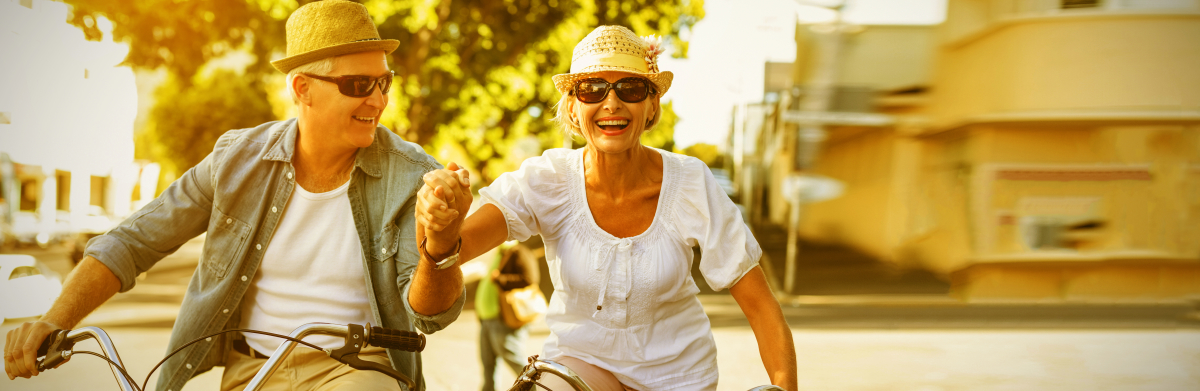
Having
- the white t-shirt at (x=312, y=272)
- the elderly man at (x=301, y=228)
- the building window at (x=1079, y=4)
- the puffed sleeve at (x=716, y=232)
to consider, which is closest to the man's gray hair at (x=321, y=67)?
the elderly man at (x=301, y=228)

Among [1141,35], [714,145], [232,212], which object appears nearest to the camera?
[232,212]

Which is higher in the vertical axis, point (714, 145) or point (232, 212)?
point (232, 212)

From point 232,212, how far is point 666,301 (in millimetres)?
1361

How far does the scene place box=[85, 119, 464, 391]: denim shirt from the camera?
8.40ft

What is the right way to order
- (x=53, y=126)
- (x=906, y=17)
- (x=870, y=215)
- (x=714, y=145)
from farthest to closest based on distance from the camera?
(x=714, y=145)
(x=53, y=126)
(x=870, y=215)
(x=906, y=17)

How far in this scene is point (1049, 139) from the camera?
9.44 m

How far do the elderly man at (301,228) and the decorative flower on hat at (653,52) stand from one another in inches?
29.9

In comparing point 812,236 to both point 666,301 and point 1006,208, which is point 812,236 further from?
point 666,301

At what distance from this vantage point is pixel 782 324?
2254mm

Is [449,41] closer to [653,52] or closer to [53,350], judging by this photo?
[653,52]

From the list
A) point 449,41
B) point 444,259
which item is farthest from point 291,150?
point 449,41

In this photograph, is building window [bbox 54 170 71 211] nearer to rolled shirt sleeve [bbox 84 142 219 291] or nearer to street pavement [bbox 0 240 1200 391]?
street pavement [bbox 0 240 1200 391]

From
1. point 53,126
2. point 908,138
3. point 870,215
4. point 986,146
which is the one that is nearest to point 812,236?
point 870,215

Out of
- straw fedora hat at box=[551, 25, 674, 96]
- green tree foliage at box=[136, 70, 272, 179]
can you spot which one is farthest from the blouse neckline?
green tree foliage at box=[136, 70, 272, 179]
